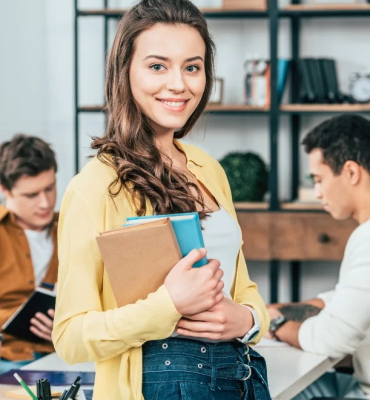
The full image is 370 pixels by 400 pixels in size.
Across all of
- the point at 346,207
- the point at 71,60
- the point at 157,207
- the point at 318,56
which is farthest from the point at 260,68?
the point at 157,207

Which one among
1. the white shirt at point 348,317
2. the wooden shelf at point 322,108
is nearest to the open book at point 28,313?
the white shirt at point 348,317

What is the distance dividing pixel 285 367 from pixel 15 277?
40.9 inches

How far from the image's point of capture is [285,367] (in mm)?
1939

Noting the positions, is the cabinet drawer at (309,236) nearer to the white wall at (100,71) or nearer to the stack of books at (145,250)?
the white wall at (100,71)

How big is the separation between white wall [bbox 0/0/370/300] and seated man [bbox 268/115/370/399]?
1.98 meters

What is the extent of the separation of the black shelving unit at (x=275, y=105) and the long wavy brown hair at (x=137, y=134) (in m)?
2.59

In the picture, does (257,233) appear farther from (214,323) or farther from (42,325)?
(214,323)

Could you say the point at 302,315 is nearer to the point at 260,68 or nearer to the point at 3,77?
the point at 260,68

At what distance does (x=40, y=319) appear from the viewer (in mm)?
2318

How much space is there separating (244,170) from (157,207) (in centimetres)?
280

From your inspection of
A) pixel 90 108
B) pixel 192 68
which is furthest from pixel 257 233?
pixel 192 68

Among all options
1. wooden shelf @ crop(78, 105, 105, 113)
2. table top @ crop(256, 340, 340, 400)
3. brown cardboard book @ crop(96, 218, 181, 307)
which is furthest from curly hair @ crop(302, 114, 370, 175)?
wooden shelf @ crop(78, 105, 105, 113)

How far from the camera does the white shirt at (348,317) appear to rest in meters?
2.04

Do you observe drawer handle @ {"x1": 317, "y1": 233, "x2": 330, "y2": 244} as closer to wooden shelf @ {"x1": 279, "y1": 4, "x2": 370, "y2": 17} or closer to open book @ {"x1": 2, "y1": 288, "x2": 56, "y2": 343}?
wooden shelf @ {"x1": 279, "y1": 4, "x2": 370, "y2": 17}
